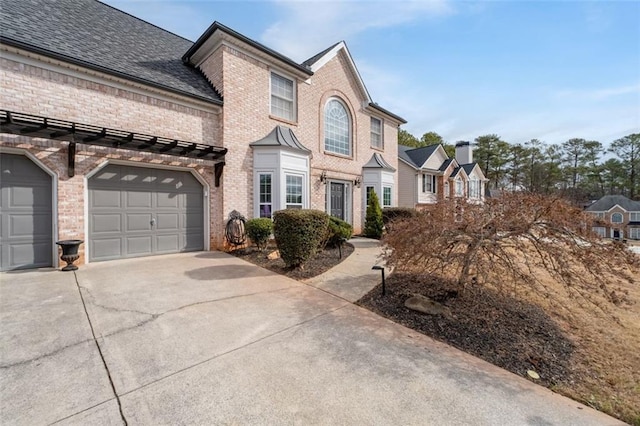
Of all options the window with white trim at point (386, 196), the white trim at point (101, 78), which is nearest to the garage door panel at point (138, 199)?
the white trim at point (101, 78)

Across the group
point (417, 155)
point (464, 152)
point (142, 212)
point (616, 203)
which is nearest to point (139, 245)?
point (142, 212)

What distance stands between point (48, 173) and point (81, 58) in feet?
9.61

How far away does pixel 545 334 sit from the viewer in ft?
12.3

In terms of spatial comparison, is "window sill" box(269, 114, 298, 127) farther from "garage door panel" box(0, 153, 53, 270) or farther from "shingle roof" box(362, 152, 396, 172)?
"garage door panel" box(0, 153, 53, 270)

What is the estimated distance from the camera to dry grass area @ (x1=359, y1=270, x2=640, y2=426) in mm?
2770

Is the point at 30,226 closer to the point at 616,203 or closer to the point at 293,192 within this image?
the point at 293,192

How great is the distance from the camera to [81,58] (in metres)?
6.52

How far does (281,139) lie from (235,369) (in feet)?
Answer: 26.8

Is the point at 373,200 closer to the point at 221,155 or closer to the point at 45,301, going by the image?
the point at 221,155

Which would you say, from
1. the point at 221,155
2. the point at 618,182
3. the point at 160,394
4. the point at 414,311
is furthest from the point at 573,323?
the point at 618,182

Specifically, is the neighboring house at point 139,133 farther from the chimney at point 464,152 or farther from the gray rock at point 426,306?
the chimney at point 464,152

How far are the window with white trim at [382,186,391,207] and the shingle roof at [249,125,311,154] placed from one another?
5.92 metres

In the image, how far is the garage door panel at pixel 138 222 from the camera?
749cm

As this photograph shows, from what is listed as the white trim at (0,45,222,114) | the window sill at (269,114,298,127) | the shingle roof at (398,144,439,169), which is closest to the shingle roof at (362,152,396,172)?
the window sill at (269,114,298,127)
